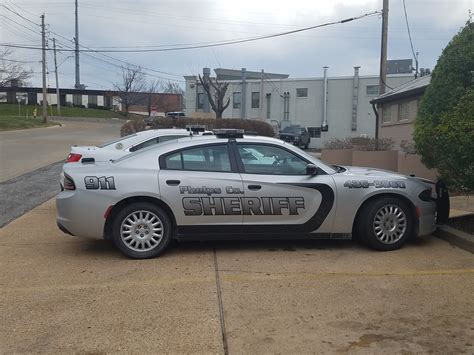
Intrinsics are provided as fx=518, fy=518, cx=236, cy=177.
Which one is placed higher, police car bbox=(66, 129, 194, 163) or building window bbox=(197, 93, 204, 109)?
building window bbox=(197, 93, 204, 109)

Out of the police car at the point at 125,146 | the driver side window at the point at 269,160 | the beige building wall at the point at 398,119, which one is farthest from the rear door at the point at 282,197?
the beige building wall at the point at 398,119

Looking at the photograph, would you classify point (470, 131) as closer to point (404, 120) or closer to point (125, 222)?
point (125, 222)

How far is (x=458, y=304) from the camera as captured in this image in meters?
4.55

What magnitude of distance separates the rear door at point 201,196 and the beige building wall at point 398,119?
13773mm

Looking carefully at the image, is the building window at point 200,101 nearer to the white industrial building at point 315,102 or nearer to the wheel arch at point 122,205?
the white industrial building at point 315,102

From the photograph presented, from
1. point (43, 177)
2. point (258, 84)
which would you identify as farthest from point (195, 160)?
point (258, 84)

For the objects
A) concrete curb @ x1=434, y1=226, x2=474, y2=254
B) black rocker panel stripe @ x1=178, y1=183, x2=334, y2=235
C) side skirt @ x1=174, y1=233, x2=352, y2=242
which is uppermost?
black rocker panel stripe @ x1=178, y1=183, x2=334, y2=235

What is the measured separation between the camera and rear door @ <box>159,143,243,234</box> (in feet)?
19.6

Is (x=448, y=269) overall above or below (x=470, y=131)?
below

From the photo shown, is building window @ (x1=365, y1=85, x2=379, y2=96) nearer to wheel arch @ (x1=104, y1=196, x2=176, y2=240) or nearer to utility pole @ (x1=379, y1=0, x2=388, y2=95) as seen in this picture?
utility pole @ (x1=379, y1=0, x2=388, y2=95)

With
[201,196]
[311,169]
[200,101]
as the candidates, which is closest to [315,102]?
[200,101]

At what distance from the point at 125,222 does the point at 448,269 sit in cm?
361

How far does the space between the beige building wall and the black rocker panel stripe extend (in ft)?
43.4

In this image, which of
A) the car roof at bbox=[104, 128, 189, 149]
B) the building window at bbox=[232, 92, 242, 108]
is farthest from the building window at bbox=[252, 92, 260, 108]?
the car roof at bbox=[104, 128, 189, 149]
